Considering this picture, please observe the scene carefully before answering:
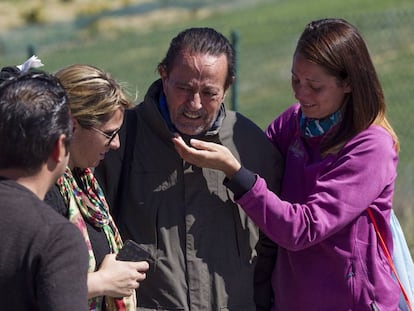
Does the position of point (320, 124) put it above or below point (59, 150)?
below

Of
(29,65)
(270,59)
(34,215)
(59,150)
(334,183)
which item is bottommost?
(270,59)

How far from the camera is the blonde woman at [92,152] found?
309 cm

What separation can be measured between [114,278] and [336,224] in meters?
0.84

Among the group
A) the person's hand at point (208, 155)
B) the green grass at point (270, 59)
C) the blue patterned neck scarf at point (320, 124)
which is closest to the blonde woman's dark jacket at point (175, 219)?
the person's hand at point (208, 155)

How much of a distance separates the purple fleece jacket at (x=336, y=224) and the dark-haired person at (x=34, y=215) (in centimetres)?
95

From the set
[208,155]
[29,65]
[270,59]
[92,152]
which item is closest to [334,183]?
[208,155]

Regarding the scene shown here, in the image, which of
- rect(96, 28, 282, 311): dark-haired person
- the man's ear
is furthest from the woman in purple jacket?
the man's ear

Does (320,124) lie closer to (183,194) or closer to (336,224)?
(336,224)

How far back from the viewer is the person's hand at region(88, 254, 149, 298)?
2875mm

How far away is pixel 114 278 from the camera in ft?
9.59

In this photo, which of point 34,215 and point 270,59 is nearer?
point 34,215

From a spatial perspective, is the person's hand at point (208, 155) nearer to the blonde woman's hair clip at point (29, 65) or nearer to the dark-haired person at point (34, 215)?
the blonde woman's hair clip at point (29, 65)

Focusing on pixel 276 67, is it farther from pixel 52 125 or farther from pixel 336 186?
pixel 52 125

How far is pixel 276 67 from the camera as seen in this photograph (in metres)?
14.3
